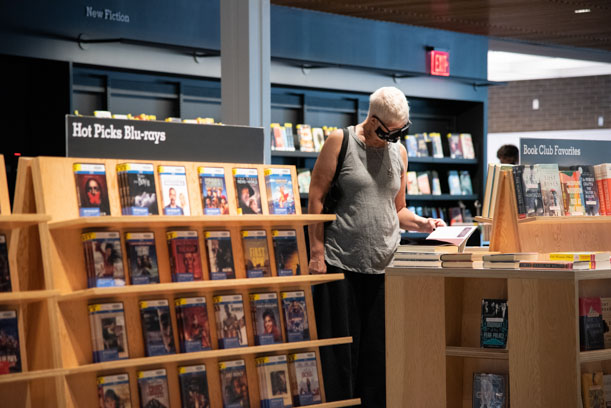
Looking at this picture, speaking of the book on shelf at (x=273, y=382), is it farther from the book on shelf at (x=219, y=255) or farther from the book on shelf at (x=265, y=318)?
the book on shelf at (x=219, y=255)

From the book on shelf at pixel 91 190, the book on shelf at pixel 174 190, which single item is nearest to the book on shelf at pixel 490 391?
the book on shelf at pixel 174 190

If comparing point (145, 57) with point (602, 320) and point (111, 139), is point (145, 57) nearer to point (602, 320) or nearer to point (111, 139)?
point (111, 139)

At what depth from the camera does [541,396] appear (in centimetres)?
368

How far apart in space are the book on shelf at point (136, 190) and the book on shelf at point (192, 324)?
15.4 inches

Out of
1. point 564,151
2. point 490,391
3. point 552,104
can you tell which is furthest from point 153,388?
point 552,104

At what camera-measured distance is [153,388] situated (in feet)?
11.6

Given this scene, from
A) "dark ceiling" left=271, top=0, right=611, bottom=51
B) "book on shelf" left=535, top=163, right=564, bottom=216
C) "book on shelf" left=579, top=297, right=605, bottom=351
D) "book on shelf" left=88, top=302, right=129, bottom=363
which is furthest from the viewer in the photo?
"dark ceiling" left=271, top=0, right=611, bottom=51

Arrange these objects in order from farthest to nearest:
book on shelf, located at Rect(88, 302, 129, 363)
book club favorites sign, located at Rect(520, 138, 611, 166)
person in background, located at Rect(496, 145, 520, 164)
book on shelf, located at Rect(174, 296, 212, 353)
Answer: person in background, located at Rect(496, 145, 520, 164) → book club favorites sign, located at Rect(520, 138, 611, 166) → book on shelf, located at Rect(174, 296, 212, 353) → book on shelf, located at Rect(88, 302, 129, 363)

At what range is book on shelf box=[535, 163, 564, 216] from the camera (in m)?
4.26

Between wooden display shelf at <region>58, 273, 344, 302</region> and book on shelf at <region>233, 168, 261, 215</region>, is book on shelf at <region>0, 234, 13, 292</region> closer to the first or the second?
wooden display shelf at <region>58, 273, 344, 302</region>

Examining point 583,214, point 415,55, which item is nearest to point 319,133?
point 415,55

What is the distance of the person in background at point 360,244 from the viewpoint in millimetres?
4117

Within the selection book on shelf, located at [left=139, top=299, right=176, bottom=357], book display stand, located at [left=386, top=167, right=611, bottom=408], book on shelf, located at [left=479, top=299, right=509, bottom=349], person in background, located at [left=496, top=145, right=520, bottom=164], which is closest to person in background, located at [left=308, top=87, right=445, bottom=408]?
book display stand, located at [left=386, top=167, right=611, bottom=408]

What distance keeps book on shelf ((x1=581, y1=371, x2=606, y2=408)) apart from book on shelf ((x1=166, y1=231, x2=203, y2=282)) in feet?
5.51
